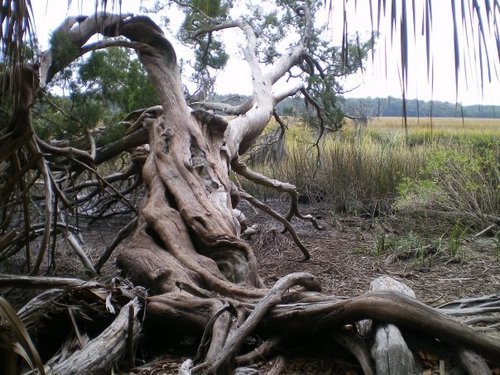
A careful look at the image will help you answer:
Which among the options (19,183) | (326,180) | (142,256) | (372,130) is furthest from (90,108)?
(372,130)

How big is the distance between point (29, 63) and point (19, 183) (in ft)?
2.04

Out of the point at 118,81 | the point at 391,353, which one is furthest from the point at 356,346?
the point at 118,81

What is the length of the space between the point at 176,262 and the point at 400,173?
17.5 ft

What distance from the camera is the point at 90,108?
407cm

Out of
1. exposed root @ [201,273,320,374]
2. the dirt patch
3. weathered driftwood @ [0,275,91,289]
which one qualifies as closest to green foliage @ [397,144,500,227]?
the dirt patch

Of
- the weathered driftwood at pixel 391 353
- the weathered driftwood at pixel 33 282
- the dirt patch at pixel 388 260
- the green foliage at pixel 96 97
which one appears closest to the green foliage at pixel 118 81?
the green foliage at pixel 96 97

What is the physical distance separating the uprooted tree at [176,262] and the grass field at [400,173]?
2034mm

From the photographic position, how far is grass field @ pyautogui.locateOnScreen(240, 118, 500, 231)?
18.5 feet

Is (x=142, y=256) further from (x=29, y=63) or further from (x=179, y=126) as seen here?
(x=179, y=126)

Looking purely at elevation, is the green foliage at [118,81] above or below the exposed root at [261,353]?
above

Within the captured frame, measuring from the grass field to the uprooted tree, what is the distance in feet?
6.67

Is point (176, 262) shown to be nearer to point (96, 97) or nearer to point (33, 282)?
point (33, 282)

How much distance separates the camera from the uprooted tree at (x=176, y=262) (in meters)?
1.77

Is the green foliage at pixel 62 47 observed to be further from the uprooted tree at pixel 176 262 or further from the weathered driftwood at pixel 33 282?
the weathered driftwood at pixel 33 282
